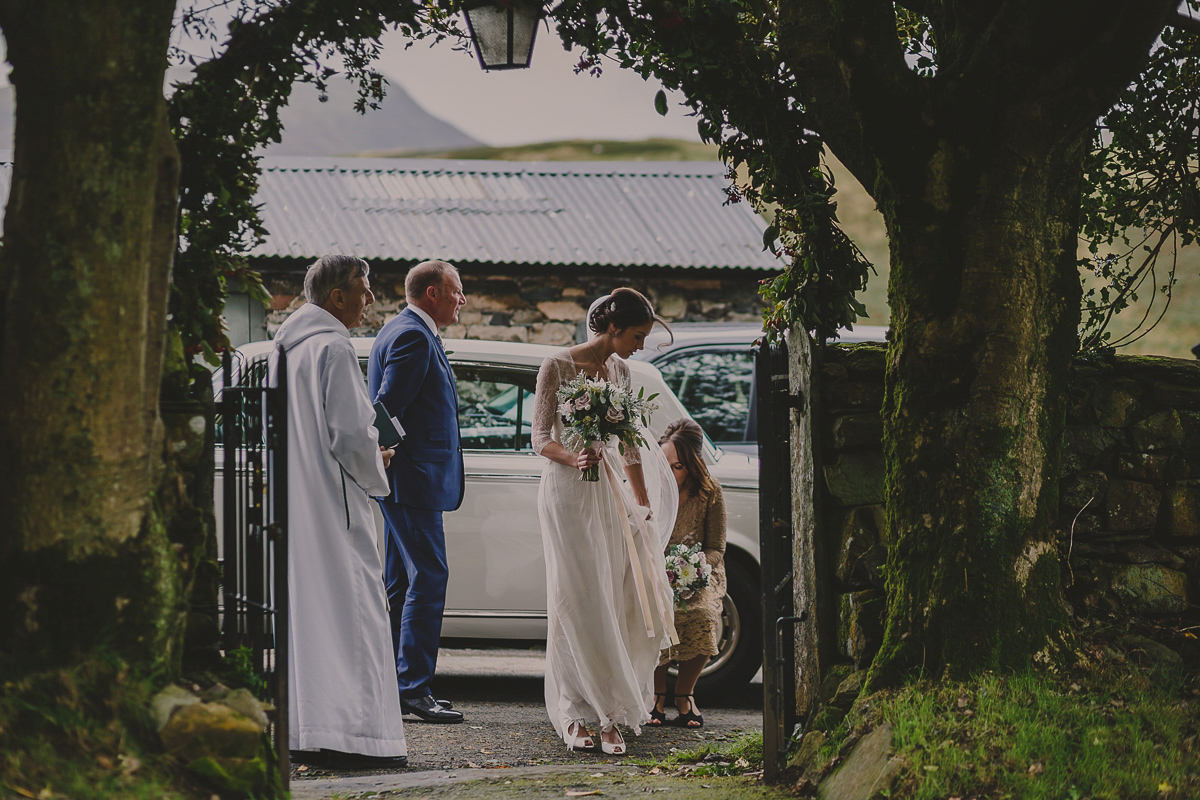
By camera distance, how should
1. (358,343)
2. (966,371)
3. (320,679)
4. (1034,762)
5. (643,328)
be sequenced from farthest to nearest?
(358,343) < (643,328) < (320,679) < (966,371) < (1034,762)

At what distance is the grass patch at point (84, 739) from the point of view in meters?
2.52

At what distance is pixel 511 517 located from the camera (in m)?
6.38

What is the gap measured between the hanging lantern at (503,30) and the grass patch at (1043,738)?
2976 millimetres

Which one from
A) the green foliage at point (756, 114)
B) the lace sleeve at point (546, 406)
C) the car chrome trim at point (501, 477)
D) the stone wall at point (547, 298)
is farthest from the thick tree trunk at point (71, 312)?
the stone wall at point (547, 298)

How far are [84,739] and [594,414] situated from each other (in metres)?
2.84

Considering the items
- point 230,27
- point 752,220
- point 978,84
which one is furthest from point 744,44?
point 752,220

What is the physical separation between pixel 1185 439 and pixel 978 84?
1.89 m

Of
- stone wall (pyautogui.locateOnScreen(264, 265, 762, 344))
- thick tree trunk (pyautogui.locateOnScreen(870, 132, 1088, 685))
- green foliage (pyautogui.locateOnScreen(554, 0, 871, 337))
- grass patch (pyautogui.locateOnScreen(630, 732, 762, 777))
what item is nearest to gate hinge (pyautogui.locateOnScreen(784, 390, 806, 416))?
green foliage (pyautogui.locateOnScreen(554, 0, 871, 337))

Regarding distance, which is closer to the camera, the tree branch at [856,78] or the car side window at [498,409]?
the tree branch at [856,78]

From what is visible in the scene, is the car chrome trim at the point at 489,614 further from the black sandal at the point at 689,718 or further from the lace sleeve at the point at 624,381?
the lace sleeve at the point at 624,381

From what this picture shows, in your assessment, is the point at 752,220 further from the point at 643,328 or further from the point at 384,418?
the point at 384,418

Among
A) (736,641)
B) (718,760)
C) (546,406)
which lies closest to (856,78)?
(546,406)

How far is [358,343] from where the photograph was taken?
6.44 meters

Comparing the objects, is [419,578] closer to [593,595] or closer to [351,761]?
[593,595]
